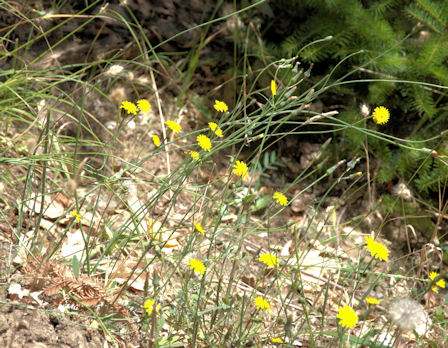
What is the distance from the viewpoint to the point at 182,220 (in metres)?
1.39

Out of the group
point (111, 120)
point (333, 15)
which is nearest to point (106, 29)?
point (111, 120)

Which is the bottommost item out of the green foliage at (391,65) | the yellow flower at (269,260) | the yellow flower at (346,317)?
the yellow flower at (346,317)

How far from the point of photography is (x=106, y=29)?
2684 millimetres

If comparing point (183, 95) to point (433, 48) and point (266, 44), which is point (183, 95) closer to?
point (266, 44)

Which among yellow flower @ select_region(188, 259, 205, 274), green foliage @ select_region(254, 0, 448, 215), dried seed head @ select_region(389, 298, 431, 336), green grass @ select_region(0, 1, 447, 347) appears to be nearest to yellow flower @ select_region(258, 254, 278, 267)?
green grass @ select_region(0, 1, 447, 347)

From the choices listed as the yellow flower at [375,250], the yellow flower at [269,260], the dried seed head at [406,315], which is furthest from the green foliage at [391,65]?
the dried seed head at [406,315]

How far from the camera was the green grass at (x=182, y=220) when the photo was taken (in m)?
1.41

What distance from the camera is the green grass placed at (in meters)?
1.41

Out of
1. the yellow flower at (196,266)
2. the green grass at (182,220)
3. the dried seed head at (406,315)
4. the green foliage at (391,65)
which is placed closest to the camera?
the dried seed head at (406,315)

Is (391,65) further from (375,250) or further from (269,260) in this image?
(269,260)

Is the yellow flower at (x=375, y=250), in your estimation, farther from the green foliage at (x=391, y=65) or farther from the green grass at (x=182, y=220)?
the green foliage at (x=391, y=65)

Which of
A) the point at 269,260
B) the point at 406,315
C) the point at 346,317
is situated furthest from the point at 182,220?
the point at 406,315

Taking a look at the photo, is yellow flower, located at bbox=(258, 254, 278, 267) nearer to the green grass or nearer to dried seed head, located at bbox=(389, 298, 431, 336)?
the green grass

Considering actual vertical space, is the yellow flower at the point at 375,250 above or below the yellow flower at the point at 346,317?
above
